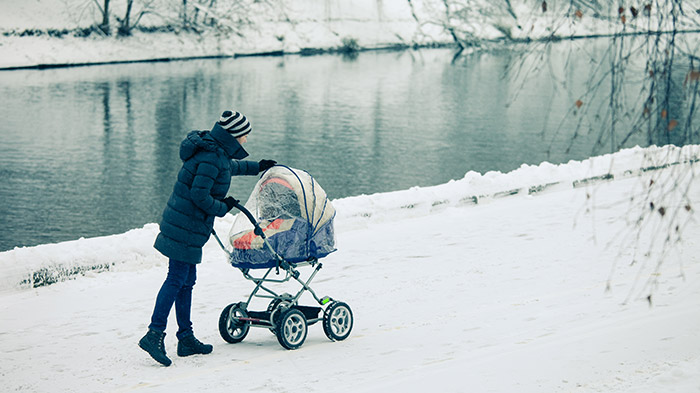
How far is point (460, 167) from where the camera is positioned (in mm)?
20984

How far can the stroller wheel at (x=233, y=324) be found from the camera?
6254 mm

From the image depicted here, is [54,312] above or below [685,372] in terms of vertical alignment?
below

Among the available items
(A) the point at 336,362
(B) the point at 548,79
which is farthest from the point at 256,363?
(B) the point at 548,79

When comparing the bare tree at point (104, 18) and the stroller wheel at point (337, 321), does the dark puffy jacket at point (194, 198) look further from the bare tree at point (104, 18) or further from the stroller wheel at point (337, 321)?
the bare tree at point (104, 18)

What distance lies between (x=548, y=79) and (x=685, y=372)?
1356 inches

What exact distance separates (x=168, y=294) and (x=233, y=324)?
71 cm

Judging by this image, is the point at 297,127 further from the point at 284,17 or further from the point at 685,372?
the point at 284,17

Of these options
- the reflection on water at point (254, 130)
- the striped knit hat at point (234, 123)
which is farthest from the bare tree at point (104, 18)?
the striped knit hat at point (234, 123)

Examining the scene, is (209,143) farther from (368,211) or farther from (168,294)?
(368,211)

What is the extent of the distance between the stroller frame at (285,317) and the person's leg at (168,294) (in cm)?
37

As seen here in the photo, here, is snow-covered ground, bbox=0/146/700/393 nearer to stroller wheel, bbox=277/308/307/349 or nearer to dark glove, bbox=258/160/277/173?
stroller wheel, bbox=277/308/307/349

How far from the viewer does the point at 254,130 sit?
2558 cm

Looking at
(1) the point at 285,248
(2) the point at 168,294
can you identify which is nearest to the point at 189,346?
(2) the point at 168,294

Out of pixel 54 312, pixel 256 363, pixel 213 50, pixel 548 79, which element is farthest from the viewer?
pixel 213 50
